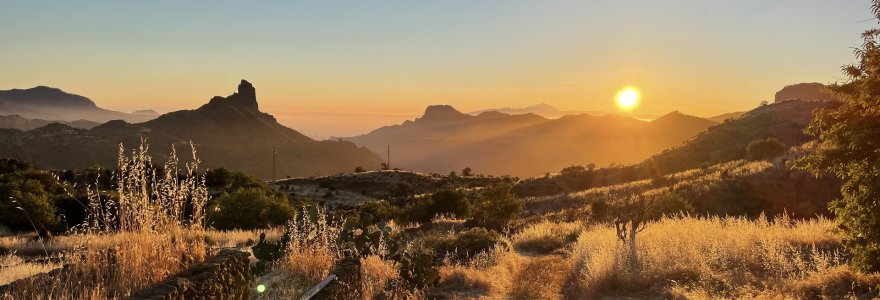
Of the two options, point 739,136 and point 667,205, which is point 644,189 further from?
point 739,136

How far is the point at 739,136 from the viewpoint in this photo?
251ft

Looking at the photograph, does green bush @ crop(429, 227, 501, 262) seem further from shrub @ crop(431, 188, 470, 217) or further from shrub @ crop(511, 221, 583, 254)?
shrub @ crop(431, 188, 470, 217)

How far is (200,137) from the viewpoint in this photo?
171m

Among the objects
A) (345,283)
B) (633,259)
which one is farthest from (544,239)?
(345,283)

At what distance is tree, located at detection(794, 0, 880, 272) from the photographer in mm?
7965

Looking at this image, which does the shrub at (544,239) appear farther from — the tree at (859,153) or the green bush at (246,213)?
the green bush at (246,213)

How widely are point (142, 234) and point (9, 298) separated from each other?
3.96ft

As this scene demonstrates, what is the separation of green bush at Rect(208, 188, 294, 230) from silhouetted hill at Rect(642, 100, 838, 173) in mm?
48530

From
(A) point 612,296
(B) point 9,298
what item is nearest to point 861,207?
(A) point 612,296

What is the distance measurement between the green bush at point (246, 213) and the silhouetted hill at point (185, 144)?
10660 centimetres

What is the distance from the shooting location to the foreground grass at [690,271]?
833cm

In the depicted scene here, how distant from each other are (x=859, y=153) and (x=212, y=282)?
931 cm

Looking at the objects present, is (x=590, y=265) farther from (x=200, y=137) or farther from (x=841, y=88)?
(x=200, y=137)

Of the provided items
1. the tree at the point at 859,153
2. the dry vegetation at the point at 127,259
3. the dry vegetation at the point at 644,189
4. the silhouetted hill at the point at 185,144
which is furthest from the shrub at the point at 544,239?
the silhouetted hill at the point at 185,144
